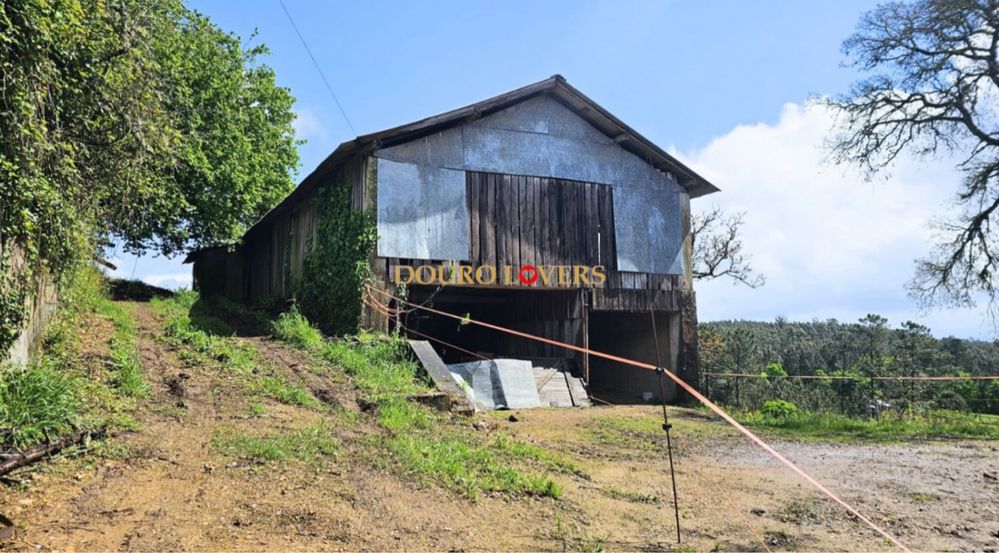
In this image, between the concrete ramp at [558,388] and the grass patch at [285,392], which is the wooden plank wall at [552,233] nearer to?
the concrete ramp at [558,388]

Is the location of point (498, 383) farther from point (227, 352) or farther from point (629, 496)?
point (629, 496)

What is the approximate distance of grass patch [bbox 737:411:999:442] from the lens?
420 inches

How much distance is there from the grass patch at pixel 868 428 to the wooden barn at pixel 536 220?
3.39 meters

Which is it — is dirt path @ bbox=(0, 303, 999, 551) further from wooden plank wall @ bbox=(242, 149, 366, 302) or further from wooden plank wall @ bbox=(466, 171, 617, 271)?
wooden plank wall @ bbox=(242, 149, 366, 302)

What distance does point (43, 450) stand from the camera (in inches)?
180

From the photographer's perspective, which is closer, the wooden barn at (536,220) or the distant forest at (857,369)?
the wooden barn at (536,220)

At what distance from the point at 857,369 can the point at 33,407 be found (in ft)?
72.6

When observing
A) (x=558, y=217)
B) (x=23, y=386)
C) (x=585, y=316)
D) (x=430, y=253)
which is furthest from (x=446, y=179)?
(x=23, y=386)

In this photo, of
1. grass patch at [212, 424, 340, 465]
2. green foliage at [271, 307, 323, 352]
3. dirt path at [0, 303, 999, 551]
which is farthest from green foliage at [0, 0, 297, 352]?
green foliage at [271, 307, 323, 352]

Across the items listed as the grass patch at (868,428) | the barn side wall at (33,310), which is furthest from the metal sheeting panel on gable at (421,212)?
the grass patch at (868,428)

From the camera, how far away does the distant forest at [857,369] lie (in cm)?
1614

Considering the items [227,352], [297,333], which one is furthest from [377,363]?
[227,352]

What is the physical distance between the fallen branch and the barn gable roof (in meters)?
8.02

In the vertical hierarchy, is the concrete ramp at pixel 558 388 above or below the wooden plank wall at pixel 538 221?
below
